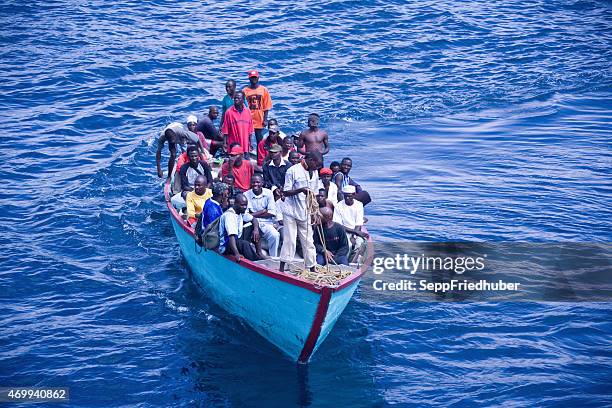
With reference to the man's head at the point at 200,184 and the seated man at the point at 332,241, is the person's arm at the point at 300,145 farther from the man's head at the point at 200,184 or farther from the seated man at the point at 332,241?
the seated man at the point at 332,241

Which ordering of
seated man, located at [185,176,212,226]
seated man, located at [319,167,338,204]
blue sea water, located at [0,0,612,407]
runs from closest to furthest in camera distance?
1. blue sea water, located at [0,0,612,407]
2. seated man, located at [319,167,338,204]
3. seated man, located at [185,176,212,226]

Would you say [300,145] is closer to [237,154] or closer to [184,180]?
→ [237,154]

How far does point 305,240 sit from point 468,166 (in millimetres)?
10037

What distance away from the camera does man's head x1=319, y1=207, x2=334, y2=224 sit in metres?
14.6

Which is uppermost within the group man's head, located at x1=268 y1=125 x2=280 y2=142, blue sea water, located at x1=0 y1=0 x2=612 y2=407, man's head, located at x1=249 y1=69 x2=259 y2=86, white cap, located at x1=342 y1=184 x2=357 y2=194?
man's head, located at x1=249 y1=69 x2=259 y2=86

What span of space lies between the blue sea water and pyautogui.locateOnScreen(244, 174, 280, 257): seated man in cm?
198

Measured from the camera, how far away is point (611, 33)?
3244cm

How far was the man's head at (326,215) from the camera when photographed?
47.9 feet

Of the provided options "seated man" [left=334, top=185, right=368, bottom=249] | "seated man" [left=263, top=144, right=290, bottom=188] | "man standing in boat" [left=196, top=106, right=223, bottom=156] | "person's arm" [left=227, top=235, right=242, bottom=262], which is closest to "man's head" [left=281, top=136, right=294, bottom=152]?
"seated man" [left=263, top=144, right=290, bottom=188]

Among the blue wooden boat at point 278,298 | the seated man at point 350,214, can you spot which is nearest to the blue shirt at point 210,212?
the blue wooden boat at point 278,298

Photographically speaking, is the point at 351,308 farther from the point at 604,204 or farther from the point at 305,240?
the point at 604,204

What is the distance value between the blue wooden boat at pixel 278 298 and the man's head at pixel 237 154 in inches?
74.8

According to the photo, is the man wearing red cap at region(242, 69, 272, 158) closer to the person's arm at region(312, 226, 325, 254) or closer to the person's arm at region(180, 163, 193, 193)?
the person's arm at region(180, 163, 193, 193)

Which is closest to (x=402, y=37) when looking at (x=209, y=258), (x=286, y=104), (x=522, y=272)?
(x=286, y=104)
